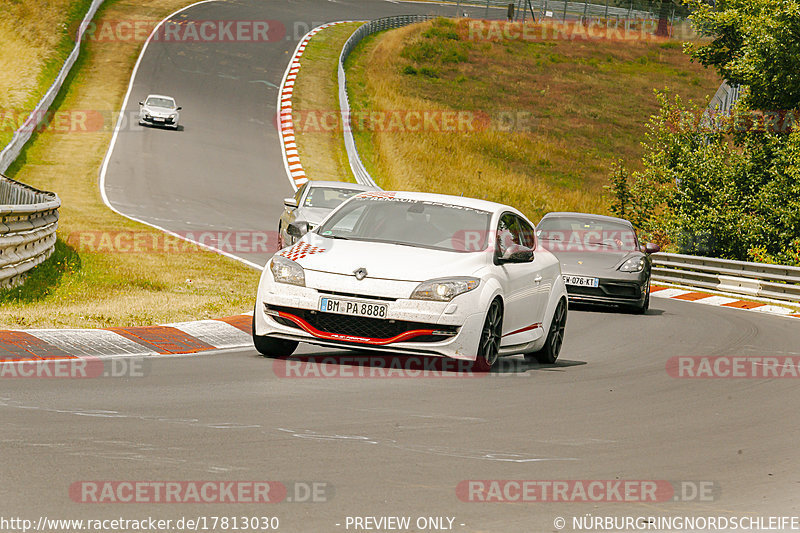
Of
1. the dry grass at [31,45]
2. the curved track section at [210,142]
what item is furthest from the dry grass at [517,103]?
the dry grass at [31,45]

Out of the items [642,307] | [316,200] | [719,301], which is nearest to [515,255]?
[642,307]

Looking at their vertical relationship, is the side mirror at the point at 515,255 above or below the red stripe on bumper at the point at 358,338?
above

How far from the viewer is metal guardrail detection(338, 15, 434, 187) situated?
40.2 meters

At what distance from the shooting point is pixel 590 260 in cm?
1875

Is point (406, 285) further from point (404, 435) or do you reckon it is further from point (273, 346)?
point (404, 435)

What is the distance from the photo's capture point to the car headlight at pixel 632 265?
733 inches

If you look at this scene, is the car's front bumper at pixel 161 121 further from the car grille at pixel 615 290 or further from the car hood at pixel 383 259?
the car hood at pixel 383 259

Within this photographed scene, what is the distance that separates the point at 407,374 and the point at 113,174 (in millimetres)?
26660

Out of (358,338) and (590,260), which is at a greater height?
(358,338)

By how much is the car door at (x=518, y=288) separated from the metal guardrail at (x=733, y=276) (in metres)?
15.9

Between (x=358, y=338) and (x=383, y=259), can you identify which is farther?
(x=383, y=259)

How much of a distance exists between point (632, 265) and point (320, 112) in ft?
103

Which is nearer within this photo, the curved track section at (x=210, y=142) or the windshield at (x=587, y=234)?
the windshield at (x=587, y=234)

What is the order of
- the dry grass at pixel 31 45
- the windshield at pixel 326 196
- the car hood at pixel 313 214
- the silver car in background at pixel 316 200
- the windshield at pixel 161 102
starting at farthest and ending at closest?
the dry grass at pixel 31 45
the windshield at pixel 161 102
the windshield at pixel 326 196
the silver car in background at pixel 316 200
the car hood at pixel 313 214
